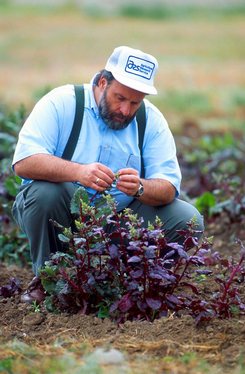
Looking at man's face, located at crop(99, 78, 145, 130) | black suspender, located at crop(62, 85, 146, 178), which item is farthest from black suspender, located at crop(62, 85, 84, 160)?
man's face, located at crop(99, 78, 145, 130)

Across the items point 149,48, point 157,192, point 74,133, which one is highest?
point 74,133

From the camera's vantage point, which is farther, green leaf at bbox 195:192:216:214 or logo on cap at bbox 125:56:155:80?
green leaf at bbox 195:192:216:214

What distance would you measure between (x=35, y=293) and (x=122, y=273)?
1.95 feet

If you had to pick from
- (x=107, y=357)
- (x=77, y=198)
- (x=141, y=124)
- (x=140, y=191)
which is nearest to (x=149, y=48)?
(x=141, y=124)

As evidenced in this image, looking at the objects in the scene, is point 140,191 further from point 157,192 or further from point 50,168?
point 50,168

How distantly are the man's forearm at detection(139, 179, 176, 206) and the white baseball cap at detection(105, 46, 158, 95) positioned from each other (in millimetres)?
469

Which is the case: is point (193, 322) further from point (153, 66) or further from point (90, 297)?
point (153, 66)

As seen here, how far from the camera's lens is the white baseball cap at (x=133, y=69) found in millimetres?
4473

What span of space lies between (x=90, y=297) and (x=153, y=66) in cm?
129

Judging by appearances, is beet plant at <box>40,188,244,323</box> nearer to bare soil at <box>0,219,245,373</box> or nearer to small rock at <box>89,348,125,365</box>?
bare soil at <box>0,219,245,373</box>

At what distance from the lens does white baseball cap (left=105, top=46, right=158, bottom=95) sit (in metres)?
4.47

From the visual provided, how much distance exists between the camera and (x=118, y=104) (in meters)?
4.53

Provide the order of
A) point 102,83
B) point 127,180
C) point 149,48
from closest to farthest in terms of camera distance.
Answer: point 127,180
point 102,83
point 149,48

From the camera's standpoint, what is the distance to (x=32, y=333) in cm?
399
